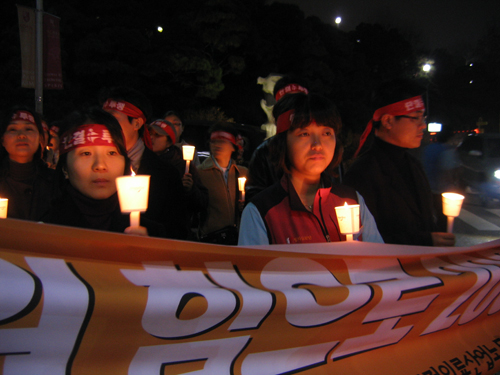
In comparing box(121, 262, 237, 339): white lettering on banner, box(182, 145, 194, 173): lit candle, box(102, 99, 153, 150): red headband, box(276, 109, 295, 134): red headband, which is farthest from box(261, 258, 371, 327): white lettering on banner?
box(182, 145, 194, 173): lit candle

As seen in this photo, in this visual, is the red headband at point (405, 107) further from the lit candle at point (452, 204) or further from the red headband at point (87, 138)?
the red headband at point (87, 138)

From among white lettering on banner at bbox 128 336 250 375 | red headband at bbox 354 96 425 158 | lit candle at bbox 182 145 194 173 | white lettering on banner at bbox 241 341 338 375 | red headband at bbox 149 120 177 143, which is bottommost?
white lettering on banner at bbox 241 341 338 375

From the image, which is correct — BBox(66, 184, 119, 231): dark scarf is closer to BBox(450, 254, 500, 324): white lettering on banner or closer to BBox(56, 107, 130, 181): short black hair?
BBox(56, 107, 130, 181): short black hair

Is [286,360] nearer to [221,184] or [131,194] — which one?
[131,194]

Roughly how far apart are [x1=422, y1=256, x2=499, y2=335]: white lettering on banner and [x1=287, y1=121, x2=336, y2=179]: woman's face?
72 cm

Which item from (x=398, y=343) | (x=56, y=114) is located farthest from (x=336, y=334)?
(x=56, y=114)

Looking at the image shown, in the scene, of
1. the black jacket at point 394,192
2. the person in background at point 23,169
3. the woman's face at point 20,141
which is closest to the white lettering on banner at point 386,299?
the black jacket at point 394,192

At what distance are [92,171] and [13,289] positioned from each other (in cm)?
103

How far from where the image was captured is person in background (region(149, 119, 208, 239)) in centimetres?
431

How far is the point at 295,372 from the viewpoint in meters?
1.57

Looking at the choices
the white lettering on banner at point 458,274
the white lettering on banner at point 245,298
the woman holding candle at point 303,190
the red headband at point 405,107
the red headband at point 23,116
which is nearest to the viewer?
the white lettering on banner at point 245,298

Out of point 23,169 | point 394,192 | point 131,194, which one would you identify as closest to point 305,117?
point 394,192

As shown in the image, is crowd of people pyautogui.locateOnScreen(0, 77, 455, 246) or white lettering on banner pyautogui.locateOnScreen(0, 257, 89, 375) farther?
crowd of people pyautogui.locateOnScreen(0, 77, 455, 246)

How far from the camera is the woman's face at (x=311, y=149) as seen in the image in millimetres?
2195
